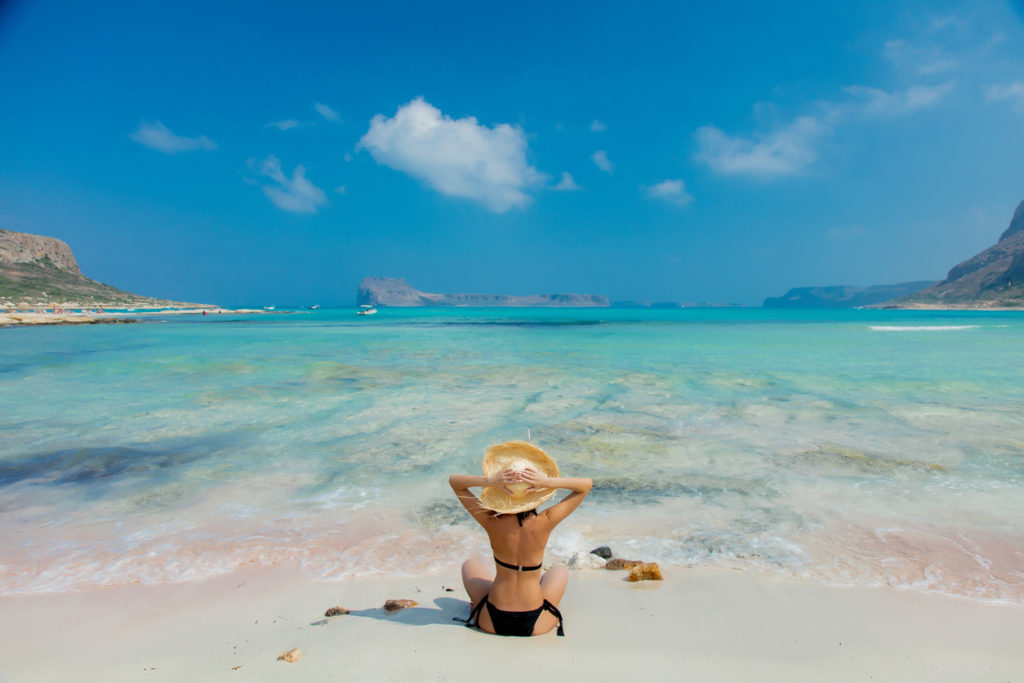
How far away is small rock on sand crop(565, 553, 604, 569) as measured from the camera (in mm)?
4824

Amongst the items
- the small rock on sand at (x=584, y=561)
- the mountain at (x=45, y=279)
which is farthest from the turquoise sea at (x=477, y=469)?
the mountain at (x=45, y=279)

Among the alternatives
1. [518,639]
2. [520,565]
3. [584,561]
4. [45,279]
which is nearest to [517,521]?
[520,565]

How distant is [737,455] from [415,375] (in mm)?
12679

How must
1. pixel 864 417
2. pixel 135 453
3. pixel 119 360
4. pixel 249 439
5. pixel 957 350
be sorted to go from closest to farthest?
pixel 135 453
pixel 249 439
pixel 864 417
pixel 119 360
pixel 957 350

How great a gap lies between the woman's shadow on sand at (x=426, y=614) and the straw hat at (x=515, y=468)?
3.69 ft

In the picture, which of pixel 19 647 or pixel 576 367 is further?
pixel 576 367

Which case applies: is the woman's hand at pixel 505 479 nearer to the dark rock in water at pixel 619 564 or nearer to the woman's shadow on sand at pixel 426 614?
the woman's shadow on sand at pixel 426 614

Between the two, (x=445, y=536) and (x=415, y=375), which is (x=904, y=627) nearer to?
(x=445, y=536)

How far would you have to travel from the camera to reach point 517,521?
3.43 m

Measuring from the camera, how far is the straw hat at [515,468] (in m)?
3.33

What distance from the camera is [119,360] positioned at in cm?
2356

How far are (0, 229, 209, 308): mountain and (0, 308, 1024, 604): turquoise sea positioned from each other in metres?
97.1

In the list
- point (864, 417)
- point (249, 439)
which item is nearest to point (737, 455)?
point (864, 417)

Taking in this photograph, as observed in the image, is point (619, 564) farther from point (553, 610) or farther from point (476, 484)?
point (476, 484)
